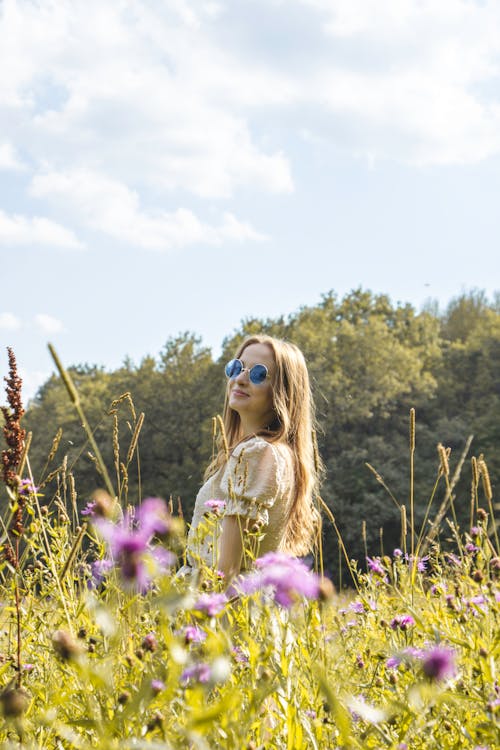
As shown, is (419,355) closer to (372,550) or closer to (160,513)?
(372,550)

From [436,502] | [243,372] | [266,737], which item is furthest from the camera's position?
[436,502]

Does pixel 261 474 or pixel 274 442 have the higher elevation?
pixel 274 442

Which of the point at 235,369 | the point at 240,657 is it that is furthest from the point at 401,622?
the point at 235,369

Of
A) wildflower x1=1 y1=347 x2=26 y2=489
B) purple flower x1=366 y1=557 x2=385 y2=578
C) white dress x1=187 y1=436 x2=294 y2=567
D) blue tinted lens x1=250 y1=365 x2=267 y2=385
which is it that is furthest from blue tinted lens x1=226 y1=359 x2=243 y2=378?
wildflower x1=1 y1=347 x2=26 y2=489

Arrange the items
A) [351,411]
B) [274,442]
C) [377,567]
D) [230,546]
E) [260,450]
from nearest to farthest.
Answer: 1. [377,567]
2. [230,546]
3. [260,450]
4. [274,442]
5. [351,411]

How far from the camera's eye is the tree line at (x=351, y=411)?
71.2 feet

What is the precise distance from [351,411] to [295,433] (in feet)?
65.3

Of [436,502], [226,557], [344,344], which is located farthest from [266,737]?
[344,344]

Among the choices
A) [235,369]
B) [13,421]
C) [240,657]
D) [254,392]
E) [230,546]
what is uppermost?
[235,369]

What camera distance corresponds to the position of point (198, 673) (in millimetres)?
964

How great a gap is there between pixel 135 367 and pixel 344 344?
7723mm

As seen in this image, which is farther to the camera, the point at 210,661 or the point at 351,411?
the point at 351,411

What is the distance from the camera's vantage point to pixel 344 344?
962 inches

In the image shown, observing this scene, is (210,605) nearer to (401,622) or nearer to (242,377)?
(401,622)
